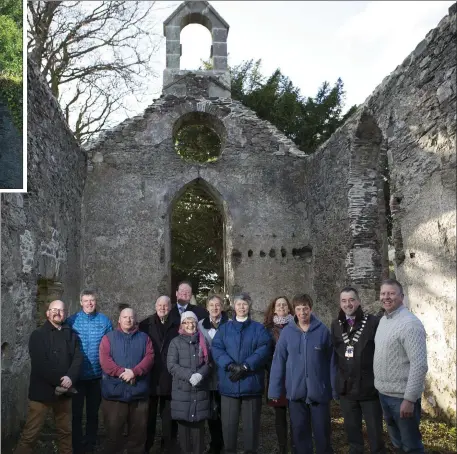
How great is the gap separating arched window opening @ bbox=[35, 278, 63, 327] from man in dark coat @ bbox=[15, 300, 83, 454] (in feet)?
8.71

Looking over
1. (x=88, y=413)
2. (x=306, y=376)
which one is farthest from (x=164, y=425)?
(x=306, y=376)

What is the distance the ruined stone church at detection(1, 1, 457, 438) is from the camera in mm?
5668

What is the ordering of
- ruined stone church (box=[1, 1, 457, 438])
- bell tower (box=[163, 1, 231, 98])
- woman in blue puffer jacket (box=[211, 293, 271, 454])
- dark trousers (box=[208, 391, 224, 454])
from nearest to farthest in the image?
1. woman in blue puffer jacket (box=[211, 293, 271, 454])
2. dark trousers (box=[208, 391, 224, 454])
3. ruined stone church (box=[1, 1, 457, 438])
4. bell tower (box=[163, 1, 231, 98])

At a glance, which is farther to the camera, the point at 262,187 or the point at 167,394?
the point at 262,187

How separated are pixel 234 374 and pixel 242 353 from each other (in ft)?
0.65

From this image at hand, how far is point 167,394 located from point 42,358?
120 cm

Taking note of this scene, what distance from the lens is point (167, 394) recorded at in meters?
4.92

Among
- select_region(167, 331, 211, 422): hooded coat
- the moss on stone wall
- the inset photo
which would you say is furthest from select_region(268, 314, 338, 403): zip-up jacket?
the moss on stone wall

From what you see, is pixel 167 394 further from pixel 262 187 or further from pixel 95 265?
pixel 262 187

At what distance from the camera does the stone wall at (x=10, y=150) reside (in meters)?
4.78

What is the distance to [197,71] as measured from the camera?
11.1m

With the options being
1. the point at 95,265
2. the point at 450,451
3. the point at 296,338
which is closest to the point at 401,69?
the point at 296,338

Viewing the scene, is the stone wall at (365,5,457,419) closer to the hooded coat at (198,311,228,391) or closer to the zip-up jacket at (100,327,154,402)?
the hooded coat at (198,311,228,391)

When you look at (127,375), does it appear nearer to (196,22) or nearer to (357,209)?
(357,209)
